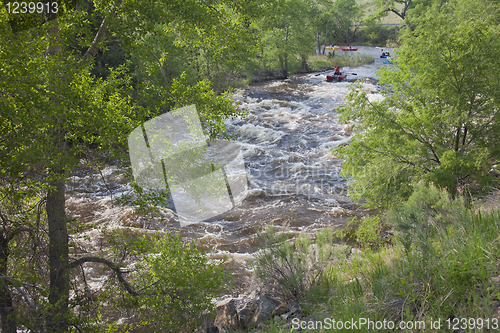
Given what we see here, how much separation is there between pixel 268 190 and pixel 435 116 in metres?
6.25

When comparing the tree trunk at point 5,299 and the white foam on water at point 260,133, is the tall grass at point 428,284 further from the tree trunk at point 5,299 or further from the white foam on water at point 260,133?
the white foam on water at point 260,133

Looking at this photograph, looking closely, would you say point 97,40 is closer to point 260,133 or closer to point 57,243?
point 57,243

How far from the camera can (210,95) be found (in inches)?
224

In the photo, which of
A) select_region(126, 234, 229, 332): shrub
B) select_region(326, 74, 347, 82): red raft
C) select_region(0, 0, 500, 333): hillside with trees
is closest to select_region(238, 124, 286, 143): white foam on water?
select_region(0, 0, 500, 333): hillside with trees

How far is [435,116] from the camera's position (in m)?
7.49

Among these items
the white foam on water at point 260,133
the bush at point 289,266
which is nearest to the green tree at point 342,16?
the white foam on water at point 260,133

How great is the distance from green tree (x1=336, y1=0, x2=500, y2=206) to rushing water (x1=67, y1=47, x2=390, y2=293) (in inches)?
62.2

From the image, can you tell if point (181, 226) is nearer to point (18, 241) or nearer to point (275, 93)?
point (18, 241)

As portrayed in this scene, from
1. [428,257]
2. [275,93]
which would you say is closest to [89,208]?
[428,257]

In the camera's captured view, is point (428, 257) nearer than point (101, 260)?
Yes

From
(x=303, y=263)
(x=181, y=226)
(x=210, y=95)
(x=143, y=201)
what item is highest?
(x=210, y=95)

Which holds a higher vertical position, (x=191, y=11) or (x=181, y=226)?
(x=191, y=11)

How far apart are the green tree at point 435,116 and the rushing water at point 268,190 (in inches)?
62.2

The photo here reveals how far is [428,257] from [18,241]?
574 cm
